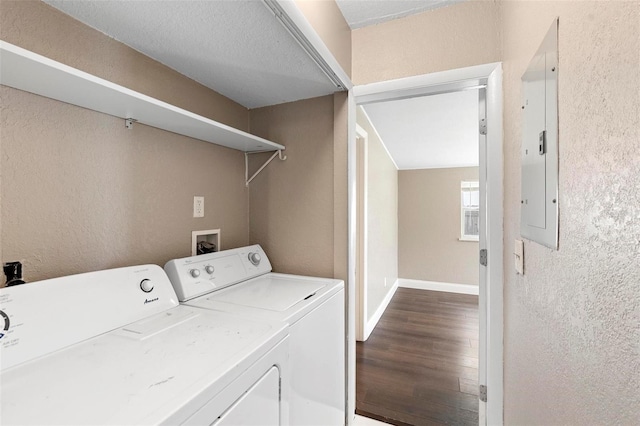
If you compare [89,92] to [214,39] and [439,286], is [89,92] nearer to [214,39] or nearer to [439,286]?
[214,39]

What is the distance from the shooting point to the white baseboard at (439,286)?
4.48 metres

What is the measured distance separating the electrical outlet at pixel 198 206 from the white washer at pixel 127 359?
525mm

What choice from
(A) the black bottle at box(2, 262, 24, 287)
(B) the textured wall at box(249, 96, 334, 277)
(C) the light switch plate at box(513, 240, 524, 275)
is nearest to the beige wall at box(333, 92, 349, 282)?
(B) the textured wall at box(249, 96, 334, 277)

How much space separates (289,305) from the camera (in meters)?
1.14

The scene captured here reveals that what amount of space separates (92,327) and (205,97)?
1.25 meters

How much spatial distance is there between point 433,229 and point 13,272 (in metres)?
4.93

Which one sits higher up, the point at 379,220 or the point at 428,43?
the point at 428,43

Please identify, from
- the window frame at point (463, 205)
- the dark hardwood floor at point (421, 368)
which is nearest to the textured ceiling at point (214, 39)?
the dark hardwood floor at point (421, 368)

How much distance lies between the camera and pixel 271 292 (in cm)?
134

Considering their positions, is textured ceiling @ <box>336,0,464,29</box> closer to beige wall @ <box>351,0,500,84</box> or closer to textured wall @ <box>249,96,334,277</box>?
beige wall @ <box>351,0,500,84</box>

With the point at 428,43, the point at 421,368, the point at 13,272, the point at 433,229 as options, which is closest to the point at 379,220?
the point at 433,229

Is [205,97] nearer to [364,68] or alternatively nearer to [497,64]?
[364,68]

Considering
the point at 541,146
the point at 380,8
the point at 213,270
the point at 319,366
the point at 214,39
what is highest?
the point at 380,8

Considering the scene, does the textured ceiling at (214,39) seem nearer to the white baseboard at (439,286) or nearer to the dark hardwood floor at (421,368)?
the dark hardwood floor at (421,368)
